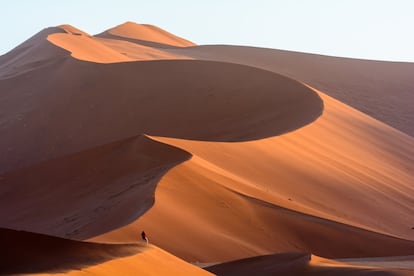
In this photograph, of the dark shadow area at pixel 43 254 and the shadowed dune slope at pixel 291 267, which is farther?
the shadowed dune slope at pixel 291 267

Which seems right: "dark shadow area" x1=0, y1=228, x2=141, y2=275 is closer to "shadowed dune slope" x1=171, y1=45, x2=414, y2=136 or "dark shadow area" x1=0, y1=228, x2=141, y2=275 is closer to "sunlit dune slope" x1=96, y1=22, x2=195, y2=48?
"shadowed dune slope" x1=171, y1=45, x2=414, y2=136

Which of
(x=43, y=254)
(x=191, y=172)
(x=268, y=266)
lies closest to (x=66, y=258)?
(x=43, y=254)

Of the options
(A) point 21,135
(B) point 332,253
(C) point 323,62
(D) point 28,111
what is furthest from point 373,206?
(C) point 323,62

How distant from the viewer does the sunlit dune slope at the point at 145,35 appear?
63600mm

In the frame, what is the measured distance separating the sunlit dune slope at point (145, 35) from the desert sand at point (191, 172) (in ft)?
67.6

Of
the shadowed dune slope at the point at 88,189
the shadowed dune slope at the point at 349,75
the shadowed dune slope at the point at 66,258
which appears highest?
the shadowed dune slope at the point at 66,258

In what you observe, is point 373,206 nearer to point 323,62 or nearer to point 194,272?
point 194,272

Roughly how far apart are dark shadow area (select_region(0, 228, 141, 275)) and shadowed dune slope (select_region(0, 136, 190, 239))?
18.2 feet

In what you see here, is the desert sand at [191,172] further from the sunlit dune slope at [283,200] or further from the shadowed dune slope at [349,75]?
the shadowed dune slope at [349,75]

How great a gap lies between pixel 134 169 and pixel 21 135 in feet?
34.9

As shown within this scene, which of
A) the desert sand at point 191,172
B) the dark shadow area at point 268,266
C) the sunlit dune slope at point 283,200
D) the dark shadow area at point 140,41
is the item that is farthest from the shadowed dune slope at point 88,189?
the dark shadow area at point 140,41

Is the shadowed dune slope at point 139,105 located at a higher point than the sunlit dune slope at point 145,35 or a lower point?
higher

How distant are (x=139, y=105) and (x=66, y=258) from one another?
920 inches

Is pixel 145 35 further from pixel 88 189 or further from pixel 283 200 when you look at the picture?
pixel 283 200
